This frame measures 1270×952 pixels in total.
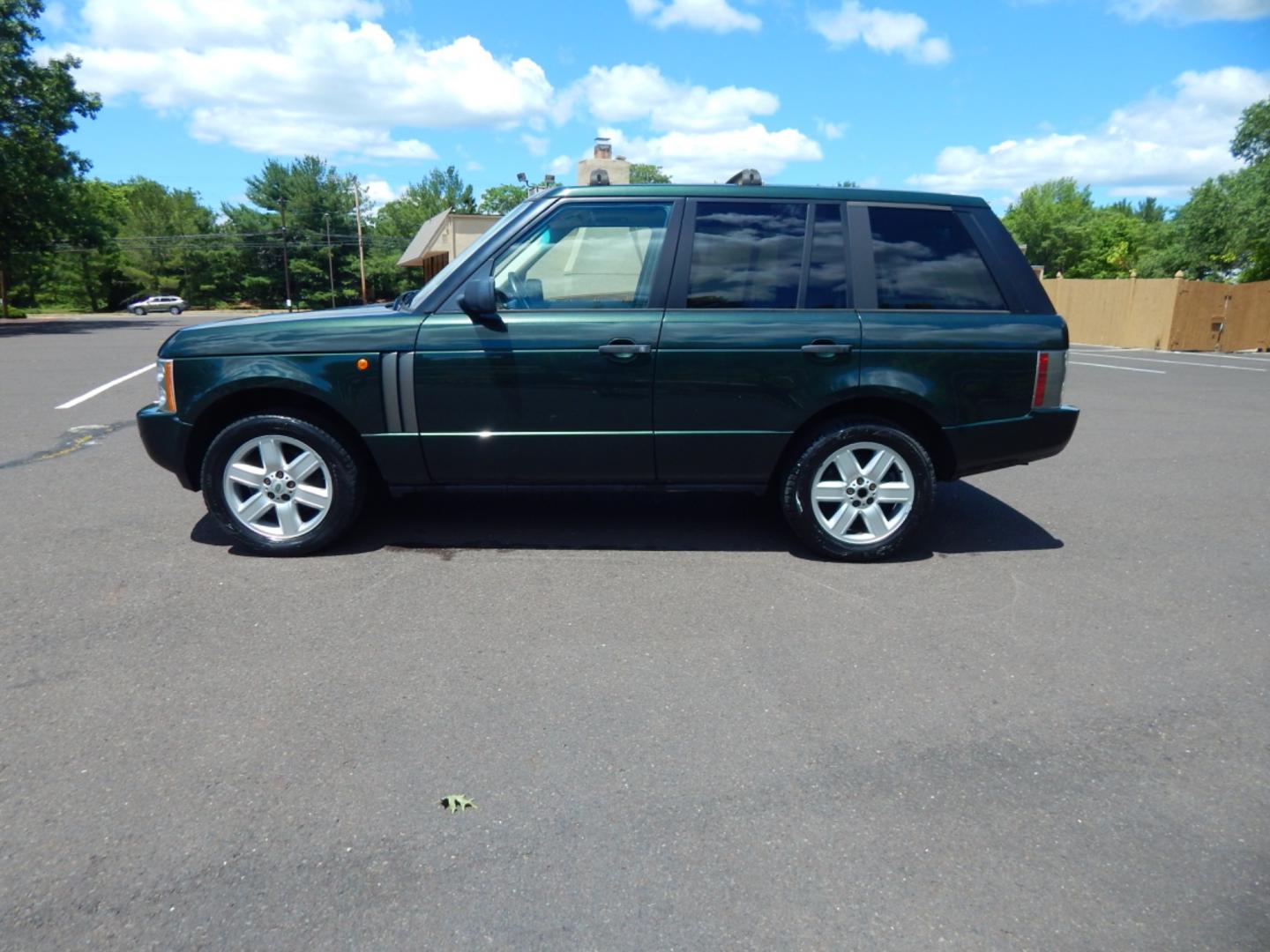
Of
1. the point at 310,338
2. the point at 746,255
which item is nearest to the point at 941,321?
the point at 746,255

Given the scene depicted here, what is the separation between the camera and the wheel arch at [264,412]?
5055 mm

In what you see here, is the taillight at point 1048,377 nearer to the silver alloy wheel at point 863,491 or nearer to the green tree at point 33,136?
the silver alloy wheel at point 863,491

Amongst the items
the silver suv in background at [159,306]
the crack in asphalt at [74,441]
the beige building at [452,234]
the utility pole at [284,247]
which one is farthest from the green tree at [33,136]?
the utility pole at [284,247]

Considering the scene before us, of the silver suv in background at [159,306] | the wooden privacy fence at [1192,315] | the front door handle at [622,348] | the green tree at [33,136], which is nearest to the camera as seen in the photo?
the front door handle at [622,348]

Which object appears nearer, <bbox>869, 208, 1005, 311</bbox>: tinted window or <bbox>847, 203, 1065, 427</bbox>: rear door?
<bbox>847, 203, 1065, 427</bbox>: rear door

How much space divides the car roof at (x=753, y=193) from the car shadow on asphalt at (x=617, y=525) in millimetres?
1940

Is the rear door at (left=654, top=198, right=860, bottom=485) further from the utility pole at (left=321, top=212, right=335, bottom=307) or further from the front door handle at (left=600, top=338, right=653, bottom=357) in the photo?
the utility pole at (left=321, top=212, right=335, bottom=307)

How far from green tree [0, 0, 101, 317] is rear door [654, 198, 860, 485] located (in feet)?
124

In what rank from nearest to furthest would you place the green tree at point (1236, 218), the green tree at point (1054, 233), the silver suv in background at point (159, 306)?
the green tree at point (1236, 218)
the silver suv in background at point (159, 306)
the green tree at point (1054, 233)

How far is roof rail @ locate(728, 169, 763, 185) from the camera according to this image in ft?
17.4

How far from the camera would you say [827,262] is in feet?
16.7

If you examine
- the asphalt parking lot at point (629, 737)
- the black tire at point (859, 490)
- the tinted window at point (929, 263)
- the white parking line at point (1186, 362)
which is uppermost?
the tinted window at point (929, 263)

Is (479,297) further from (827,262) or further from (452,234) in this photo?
(452,234)

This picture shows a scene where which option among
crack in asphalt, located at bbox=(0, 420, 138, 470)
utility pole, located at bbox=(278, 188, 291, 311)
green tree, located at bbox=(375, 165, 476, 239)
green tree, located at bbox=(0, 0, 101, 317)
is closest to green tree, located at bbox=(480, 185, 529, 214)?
green tree, located at bbox=(375, 165, 476, 239)
